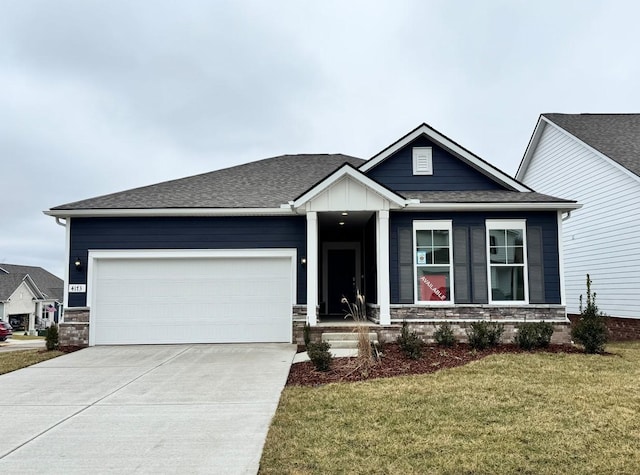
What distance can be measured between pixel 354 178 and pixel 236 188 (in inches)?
147

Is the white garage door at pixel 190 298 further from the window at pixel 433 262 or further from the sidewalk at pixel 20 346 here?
the sidewalk at pixel 20 346

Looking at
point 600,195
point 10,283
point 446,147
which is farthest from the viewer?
point 10,283

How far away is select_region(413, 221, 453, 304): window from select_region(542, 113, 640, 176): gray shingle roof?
575 cm

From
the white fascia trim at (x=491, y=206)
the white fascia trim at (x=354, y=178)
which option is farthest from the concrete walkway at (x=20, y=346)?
the white fascia trim at (x=491, y=206)

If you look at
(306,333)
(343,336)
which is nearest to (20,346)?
(306,333)

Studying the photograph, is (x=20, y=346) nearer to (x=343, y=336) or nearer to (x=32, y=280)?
(x=343, y=336)

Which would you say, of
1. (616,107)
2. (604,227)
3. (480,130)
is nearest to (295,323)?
(604,227)

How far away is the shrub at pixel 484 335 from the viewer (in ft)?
30.0

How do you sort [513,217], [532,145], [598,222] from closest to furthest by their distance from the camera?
1. [513,217]
2. [598,222]
3. [532,145]

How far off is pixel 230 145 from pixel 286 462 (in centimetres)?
2070

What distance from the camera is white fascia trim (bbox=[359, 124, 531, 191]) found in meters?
11.5

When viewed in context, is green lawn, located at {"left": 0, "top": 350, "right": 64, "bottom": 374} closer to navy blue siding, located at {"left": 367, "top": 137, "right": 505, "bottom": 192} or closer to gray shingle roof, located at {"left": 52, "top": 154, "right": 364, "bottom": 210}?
gray shingle roof, located at {"left": 52, "top": 154, "right": 364, "bottom": 210}

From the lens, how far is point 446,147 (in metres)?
11.6

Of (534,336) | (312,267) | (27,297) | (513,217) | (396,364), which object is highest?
(513,217)
